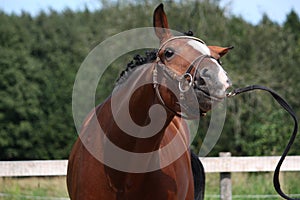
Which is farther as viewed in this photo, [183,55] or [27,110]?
[27,110]

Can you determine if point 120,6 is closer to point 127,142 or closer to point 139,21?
point 139,21

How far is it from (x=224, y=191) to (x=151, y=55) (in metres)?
3.69

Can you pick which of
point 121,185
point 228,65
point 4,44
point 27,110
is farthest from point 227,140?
point 121,185

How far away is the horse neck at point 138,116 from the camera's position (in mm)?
3580

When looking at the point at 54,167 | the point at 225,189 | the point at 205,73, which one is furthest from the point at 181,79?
the point at 54,167

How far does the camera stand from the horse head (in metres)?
3.11

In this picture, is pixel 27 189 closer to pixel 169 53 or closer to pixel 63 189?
pixel 63 189

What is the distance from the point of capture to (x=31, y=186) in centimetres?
859

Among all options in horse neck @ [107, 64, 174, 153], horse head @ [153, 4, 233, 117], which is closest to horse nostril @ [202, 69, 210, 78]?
horse head @ [153, 4, 233, 117]

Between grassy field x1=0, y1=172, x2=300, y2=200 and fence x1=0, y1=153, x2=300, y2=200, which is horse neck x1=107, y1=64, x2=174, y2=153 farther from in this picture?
grassy field x1=0, y1=172, x2=300, y2=200

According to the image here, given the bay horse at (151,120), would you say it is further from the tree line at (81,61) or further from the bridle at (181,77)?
the tree line at (81,61)

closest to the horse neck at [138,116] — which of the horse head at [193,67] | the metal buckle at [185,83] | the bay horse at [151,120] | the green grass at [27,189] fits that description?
the bay horse at [151,120]

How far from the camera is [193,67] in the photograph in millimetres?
3211

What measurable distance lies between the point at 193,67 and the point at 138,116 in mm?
588
